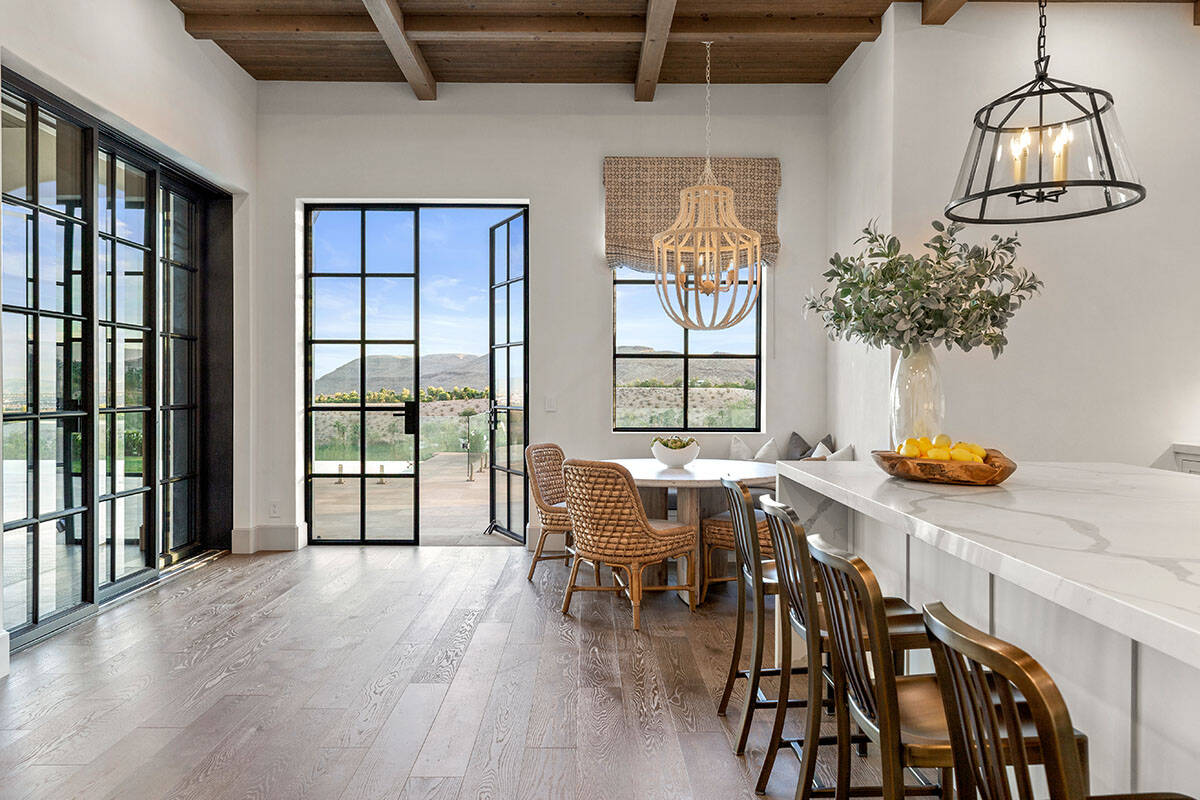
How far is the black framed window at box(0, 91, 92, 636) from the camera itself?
312 cm

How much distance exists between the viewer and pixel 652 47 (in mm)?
4449

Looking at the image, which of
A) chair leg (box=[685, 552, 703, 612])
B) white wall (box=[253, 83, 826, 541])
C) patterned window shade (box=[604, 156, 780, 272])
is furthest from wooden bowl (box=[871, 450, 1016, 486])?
patterned window shade (box=[604, 156, 780, 272])

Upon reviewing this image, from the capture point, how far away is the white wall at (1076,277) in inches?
163

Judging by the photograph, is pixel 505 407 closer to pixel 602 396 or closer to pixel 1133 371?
pixel 602 396

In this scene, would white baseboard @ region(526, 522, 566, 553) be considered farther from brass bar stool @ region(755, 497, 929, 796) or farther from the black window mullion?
brass bar stool @ region(755, 497, 929, 796)

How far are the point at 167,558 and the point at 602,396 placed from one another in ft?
9.53

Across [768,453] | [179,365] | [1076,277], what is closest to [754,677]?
[768,453]

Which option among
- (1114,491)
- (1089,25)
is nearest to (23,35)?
(1114,491)

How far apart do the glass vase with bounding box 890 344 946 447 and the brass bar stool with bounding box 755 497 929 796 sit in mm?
712

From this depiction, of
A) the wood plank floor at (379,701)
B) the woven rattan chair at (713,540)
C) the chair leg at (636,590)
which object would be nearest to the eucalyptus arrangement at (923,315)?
the wood plank floor at (379,701)

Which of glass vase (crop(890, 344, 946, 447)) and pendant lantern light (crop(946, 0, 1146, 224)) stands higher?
pendant lantern light (crop(946, 0, 1146, 224))

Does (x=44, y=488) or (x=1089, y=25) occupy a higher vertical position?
(x=1089, y=25)

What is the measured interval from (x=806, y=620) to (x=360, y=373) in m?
4.31

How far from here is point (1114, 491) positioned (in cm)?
195
